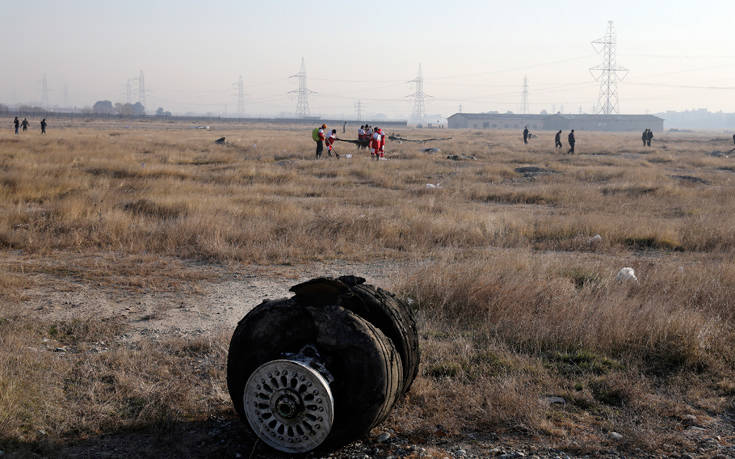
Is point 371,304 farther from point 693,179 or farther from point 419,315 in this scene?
point 693,179

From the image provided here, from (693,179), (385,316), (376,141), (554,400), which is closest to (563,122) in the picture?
(376,141)

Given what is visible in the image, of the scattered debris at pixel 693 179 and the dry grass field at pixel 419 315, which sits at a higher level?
the scattered debris at pixel 693 179

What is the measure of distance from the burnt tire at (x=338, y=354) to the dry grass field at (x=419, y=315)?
0.42 metres

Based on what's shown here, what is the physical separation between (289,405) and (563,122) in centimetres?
15196

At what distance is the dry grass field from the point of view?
414 centimetres

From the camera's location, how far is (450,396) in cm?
463

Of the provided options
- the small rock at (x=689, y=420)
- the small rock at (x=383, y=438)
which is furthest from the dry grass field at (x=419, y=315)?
the small rock at (x=383, y=438)

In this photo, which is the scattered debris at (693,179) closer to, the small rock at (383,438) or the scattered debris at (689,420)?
the scattered debris at (689,420)

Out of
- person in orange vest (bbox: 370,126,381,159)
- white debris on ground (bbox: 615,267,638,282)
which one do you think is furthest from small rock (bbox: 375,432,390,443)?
person in orange vest (bbox: 370,126,381,159)

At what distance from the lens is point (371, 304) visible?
390cm

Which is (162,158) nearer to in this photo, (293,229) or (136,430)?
(293,229)

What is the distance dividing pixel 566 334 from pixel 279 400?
331 cm

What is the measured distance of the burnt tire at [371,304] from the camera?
372cm

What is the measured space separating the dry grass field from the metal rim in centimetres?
50
